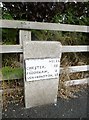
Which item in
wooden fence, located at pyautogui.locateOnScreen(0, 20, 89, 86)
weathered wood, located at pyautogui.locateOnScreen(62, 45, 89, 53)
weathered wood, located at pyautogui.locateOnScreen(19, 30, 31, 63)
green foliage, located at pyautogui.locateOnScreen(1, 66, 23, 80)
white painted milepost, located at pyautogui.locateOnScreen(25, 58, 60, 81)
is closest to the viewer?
white painted milepost, located at pyautogui.locateOnScreen(25, 58, 60, 81)

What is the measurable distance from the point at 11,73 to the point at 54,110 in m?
0.96

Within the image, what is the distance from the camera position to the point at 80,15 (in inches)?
211

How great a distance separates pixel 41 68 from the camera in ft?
11.9

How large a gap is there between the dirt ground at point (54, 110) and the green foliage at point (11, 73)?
474 millimetres

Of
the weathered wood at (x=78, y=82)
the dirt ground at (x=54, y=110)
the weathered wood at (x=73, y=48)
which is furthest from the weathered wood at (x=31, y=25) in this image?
the dirt ground at (x=54, y=110)

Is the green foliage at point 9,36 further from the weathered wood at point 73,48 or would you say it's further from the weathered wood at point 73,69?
the weathered wood at point 73,69

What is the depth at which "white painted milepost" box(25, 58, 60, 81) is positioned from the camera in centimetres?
352

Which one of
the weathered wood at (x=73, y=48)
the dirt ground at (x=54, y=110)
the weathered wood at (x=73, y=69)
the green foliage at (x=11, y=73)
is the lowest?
the dirt ground at (x=54, y=110)

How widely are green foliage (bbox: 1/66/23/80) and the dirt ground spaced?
474 mm

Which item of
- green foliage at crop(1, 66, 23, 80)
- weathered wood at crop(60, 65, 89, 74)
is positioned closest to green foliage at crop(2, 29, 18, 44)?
green foliage at crop(1, 66, 23, 80)

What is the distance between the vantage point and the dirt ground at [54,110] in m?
3.39

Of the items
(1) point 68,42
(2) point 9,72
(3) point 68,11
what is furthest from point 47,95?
(3) point 68,11

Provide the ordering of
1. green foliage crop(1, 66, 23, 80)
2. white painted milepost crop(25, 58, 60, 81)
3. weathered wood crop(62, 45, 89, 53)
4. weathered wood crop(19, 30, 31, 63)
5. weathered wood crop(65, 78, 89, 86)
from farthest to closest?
1. weathered wood crop(65, 78, 89, 86)
2. weathered wood crop(62, 45, 89, 53)
3. weathered wood crop(19, 30, 31, 63)
4. green foliage crop(1, 66, 23, 80)
5. white painted milepost crop(25, 58, 60, 81)

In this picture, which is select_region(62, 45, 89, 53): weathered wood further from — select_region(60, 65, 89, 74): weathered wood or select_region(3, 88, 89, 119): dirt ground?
select_region(3, 88, 89, 119): dirt ground
